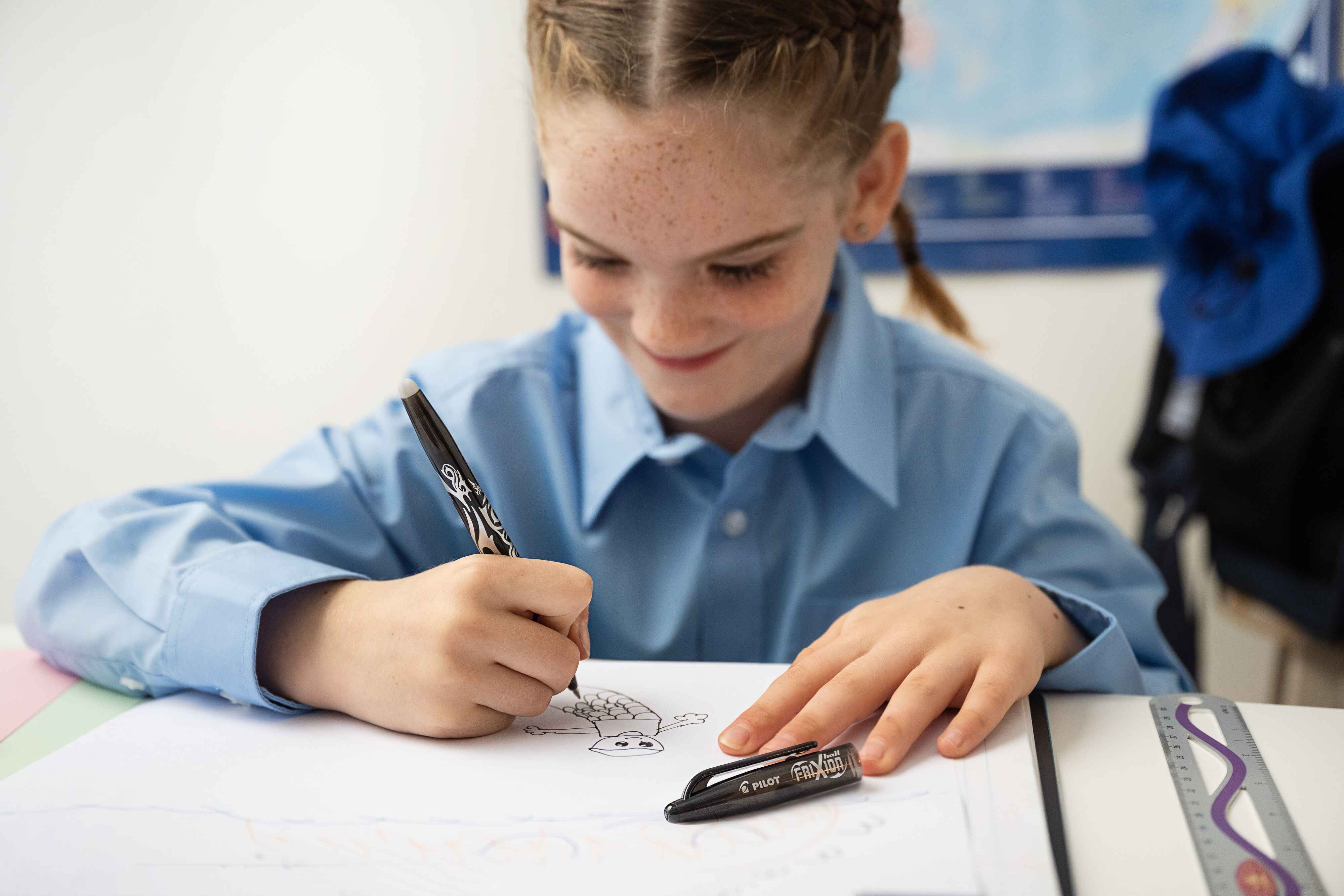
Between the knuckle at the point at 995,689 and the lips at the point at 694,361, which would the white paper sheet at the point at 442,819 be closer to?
the knuckle at the point at 995,689

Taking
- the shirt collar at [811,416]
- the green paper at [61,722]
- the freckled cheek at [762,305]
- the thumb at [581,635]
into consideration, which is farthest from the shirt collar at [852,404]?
the green paper at [61,722]

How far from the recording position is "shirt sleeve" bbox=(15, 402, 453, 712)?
54 cm

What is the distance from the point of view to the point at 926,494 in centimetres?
80

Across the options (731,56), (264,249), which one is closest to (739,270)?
(731,56)

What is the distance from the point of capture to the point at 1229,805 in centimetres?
41

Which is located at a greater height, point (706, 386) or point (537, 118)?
point (537, 118)

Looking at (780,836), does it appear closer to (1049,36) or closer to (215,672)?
(215,672)

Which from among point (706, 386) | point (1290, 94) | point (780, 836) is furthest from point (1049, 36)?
point (780, 836)

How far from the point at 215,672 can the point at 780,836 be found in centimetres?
31

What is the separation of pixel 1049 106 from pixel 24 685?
1546mm

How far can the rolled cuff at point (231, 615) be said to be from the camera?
51 centimetres

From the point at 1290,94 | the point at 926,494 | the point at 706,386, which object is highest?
the point at 1290,94

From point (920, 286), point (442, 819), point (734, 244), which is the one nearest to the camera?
point (442, 819)

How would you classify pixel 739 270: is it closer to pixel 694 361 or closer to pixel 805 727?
pixel 694 361
